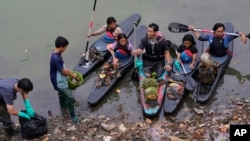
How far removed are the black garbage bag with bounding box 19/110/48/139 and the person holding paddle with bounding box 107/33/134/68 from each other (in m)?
2.80

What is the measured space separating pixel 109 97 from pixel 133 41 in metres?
2.32

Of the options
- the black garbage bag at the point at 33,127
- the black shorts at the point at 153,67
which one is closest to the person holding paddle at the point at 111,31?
the black shorts at the point at 153,67

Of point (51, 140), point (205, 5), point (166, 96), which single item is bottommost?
point (51, 140)

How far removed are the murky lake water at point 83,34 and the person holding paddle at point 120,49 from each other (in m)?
0.55

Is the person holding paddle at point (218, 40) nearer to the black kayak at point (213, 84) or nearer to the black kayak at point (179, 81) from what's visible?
the black kayak at point (213, 84)

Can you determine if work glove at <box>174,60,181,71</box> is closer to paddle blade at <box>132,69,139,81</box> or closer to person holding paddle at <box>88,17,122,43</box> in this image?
paddle blade at <box>132,69,139,81</box>

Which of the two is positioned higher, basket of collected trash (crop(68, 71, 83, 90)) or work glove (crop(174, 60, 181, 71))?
work glove (crop(174, 60, 181, 71))

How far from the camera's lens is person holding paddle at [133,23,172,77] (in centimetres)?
1017

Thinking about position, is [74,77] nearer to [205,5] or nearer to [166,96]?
[166,96]

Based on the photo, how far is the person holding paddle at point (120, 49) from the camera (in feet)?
35.0

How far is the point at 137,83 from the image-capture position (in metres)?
10.7

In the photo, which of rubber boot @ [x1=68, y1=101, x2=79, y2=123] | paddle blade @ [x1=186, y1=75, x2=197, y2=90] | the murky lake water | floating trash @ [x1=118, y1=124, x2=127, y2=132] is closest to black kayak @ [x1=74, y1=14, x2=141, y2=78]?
the murky lake water

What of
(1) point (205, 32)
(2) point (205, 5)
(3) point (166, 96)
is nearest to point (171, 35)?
(1) point (205, 32)

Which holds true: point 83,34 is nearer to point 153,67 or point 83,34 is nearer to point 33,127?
point 153,67
